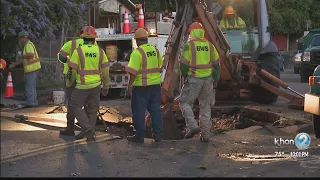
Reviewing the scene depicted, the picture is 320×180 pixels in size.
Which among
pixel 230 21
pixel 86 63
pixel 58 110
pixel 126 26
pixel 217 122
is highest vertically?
pixel 230 21

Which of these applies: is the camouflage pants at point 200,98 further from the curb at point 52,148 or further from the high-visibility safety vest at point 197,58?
the curb at point 52,148

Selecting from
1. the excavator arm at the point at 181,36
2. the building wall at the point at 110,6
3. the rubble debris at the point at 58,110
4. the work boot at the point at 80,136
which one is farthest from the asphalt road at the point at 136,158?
the building wall at the point at 110,6

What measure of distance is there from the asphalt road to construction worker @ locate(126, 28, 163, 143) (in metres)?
0.32

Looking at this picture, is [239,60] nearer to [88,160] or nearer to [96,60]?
[96,60]

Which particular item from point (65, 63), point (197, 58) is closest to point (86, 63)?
point (65, 63)

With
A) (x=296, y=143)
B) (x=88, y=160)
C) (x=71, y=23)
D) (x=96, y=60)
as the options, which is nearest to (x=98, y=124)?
(x=96, y=60)

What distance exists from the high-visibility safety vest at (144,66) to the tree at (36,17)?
2716mm

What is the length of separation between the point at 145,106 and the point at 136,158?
3.99 feet

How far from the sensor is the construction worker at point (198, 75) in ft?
27.6

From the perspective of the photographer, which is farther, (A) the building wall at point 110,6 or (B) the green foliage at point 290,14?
(B) the green foliage at point 290,14

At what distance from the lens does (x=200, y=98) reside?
8602mm

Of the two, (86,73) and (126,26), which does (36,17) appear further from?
(86,73)

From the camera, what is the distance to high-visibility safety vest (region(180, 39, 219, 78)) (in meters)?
8.39

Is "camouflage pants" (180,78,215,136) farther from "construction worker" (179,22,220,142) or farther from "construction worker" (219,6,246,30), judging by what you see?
"construction worker" (219,6,246,30)
